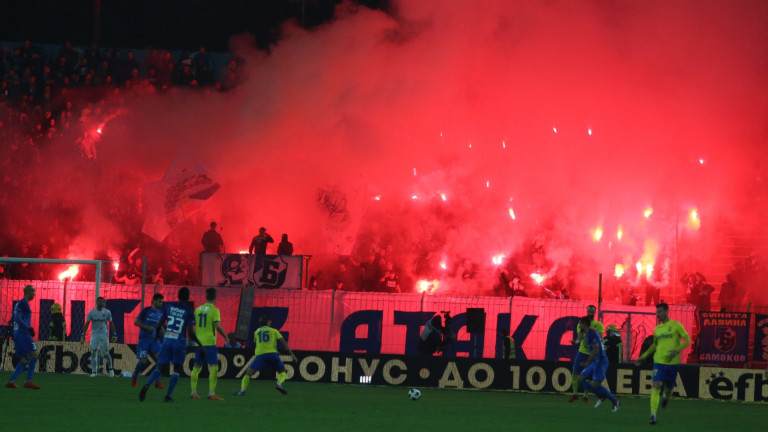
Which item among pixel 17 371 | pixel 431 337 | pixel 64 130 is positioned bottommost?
pixel 17 371

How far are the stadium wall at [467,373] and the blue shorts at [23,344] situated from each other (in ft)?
15.1

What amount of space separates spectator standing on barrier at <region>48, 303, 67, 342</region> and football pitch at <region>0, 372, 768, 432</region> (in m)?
2.13

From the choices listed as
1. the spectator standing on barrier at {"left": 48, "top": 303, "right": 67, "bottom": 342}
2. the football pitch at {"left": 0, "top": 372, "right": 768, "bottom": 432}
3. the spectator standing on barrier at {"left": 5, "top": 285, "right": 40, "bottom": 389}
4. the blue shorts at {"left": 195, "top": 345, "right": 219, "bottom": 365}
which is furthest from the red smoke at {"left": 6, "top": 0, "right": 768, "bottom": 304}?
the blue shorts at {"left": 195, "top": 345, "right": 219, "bottom": 365}

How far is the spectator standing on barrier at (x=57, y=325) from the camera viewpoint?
21906mm

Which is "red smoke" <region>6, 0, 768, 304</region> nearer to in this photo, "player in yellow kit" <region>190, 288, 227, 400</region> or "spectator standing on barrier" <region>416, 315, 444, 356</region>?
"spectator standing on barrier" <region>416, 315, 444, 356</region>

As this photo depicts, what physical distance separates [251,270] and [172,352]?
756 centimetres

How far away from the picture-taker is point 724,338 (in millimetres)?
21312

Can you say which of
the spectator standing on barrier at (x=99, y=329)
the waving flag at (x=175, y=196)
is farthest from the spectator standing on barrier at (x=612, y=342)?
the waving flag at (x=175, y=196)

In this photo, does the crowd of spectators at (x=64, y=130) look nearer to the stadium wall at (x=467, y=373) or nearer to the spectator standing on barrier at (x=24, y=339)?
the stadium wall at (x=467, y=373)

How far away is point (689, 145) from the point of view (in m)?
30.1

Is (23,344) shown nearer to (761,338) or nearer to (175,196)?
(175,196)

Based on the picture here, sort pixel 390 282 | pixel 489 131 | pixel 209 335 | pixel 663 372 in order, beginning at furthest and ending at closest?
pixel 489 131 < pixel 390 282 < pixel 209 335 < pixel 663 372

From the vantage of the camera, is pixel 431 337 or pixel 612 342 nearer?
pixel 612 342

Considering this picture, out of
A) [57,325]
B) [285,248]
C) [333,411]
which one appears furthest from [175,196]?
[333,411]
